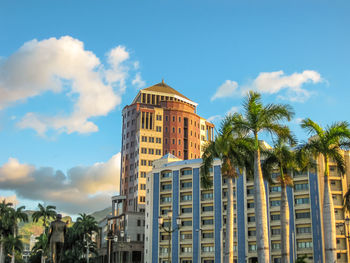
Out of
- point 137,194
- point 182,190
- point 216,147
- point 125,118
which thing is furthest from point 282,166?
point 125,118

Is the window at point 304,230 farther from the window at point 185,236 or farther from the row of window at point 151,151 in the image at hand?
the row of window at point 151,151

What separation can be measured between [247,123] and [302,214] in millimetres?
61201

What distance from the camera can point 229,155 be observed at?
135ft

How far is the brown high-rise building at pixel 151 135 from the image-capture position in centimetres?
14038

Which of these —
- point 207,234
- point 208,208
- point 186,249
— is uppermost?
point 208,208

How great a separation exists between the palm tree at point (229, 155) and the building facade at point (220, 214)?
42824mm

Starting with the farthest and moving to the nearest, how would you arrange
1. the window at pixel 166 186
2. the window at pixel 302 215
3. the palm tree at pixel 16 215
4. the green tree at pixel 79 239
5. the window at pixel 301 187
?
the palm tree at pixel 16 215 < the green tree at pixel 79 239 < the window at pixel 166 186 < the window at pixel 301 187 < the window at pixel 302 215

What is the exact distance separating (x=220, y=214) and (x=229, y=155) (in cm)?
6124

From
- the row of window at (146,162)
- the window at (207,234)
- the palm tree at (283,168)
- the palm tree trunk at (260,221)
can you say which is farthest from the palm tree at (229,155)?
the row of window at (146,162)

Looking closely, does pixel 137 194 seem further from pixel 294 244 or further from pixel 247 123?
pixel 247 123

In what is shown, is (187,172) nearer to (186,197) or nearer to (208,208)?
(186,197)

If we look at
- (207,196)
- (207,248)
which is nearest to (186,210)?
(207,196)

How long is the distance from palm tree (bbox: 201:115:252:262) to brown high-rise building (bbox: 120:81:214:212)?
94404 mm

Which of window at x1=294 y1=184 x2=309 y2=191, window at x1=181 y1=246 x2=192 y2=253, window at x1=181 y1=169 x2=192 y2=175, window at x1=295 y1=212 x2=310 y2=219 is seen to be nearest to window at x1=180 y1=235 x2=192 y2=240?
window at x1=181 y1=246 x2=192 y2=253
